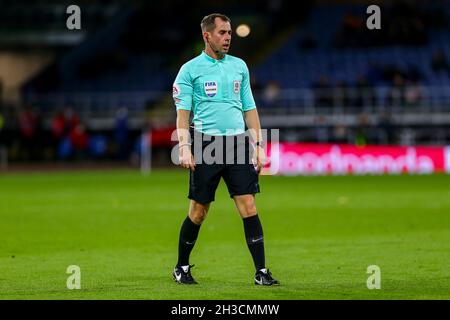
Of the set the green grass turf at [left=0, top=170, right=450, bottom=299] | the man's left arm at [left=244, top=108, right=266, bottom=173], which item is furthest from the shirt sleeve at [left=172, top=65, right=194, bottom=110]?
the green grass turf at [left=0, top=170, right=450, bottom=299]

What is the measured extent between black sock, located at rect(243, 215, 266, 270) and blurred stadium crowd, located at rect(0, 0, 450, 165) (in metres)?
27.4

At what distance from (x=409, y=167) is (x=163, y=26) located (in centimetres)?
1585

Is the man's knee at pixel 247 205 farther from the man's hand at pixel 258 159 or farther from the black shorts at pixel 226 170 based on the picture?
the man's hand at pixel 258 159

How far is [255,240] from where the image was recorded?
10.4 meters

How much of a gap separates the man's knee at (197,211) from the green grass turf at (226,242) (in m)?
0.65

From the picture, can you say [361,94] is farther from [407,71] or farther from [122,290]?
[122,290]

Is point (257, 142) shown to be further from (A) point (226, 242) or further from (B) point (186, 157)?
(A) point (226, 242)

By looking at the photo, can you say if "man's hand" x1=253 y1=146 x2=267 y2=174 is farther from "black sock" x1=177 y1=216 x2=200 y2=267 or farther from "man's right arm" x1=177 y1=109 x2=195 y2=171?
"black sock" x1=177 y1=216 x2=200 y2=267

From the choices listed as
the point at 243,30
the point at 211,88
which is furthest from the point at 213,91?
the point at 243,30

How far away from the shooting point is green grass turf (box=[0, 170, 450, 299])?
1020 centimetres

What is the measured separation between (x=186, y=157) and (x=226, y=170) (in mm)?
434
